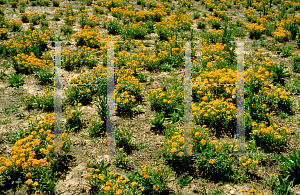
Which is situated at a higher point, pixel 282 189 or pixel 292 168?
pixel 292 168

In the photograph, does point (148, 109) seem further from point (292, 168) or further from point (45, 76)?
point (292, 168)

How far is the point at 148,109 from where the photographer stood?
679 centimetres

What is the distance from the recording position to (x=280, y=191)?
454cm

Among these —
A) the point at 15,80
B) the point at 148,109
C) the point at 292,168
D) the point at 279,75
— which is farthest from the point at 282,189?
the point at 15,80

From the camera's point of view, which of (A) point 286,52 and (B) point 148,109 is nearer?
(B) point 148,109

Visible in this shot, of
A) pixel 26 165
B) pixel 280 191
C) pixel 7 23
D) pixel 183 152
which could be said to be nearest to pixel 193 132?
pixel 183 152

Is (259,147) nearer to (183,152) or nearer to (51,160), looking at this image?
(183,152)

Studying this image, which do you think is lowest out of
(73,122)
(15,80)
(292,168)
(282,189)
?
(282,189)

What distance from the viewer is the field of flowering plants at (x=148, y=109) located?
4734 millimetres

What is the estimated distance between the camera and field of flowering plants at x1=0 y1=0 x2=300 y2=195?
4.73 m

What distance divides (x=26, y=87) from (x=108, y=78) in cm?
235

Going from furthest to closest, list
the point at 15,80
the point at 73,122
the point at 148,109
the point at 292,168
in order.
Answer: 1. the point at 15,80
2. the point at 148,109
3. the point at 73,122
4. the point at 292,168

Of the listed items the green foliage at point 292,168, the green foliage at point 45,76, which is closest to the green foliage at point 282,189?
the green foliage at point 292,168

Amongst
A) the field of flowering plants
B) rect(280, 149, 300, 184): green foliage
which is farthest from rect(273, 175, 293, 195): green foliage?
rect(280, 149, 300, 184): green foliage
